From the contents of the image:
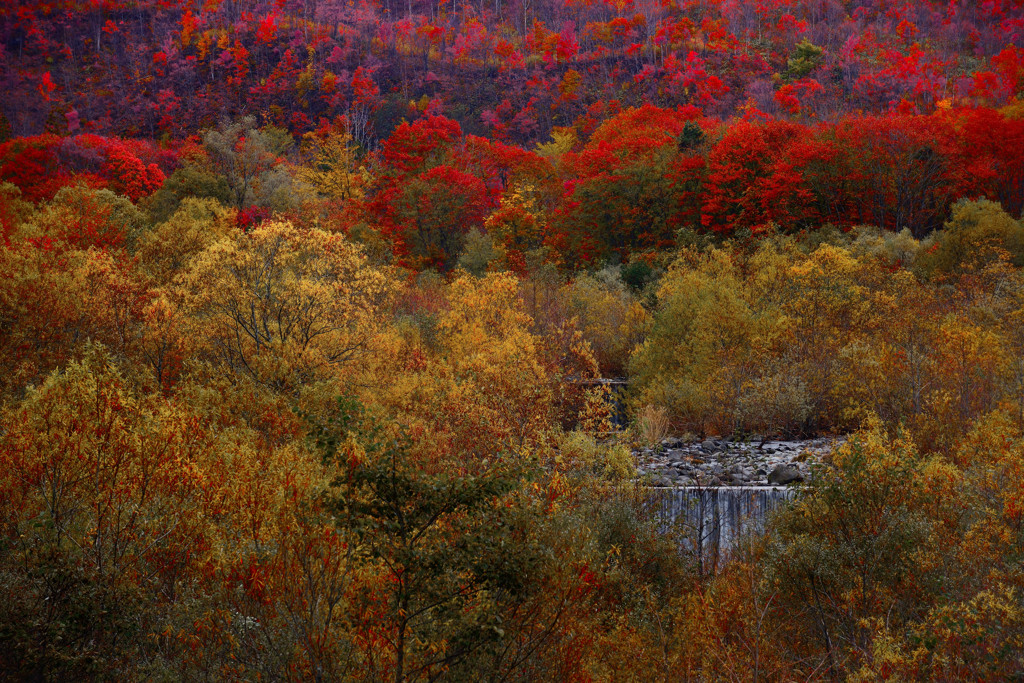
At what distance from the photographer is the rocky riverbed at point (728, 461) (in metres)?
20.6

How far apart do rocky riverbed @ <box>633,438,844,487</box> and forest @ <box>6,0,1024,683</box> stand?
70cm

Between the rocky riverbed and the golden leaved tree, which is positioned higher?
the golden leaved tree

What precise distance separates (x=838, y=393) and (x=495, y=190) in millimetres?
39419

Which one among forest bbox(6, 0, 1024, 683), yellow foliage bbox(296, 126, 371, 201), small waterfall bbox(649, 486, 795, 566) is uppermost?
forest bbox(6, 0, 1024, 683)

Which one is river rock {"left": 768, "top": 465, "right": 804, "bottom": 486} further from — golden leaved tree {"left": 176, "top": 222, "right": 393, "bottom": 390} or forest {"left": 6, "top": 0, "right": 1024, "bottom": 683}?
golden leaved tree {"left": 176, "top": 222, "right": 393, "bottom": 390}

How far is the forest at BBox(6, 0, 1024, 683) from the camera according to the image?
10031 mm

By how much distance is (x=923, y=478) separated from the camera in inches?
557

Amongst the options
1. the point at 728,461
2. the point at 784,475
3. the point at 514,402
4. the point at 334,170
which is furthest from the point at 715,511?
the point at 334,170

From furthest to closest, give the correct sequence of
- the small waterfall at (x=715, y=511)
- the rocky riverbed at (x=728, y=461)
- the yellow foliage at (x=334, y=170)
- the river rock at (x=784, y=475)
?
the yellow foliage at (x=334, y=170) < the rocky riverbed at (x=728, y=461) < the river rock at (x=784, y=475) < the small waterfall at (x=715, y=511)

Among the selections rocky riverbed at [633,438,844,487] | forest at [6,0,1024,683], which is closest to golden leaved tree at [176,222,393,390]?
forest at [6,0,1024,683]

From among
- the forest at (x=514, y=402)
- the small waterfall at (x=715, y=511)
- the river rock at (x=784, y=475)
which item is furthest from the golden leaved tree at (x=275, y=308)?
the river rock at (x=784, y=475)

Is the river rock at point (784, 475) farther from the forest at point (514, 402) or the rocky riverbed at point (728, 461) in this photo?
the forest at point (514, 402)

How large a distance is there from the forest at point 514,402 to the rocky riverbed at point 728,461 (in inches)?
27.5

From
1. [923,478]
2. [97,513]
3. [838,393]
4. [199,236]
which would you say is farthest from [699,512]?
[199,236]
